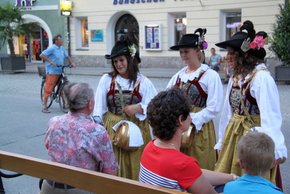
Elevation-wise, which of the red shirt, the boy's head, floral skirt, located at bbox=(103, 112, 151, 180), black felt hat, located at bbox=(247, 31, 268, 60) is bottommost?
floral skirt, located at bbox=(103, 112, 151, 180)

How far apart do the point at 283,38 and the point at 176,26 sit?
7.27m

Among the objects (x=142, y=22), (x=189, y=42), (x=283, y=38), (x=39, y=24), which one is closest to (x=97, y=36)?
(x=142, y=22)

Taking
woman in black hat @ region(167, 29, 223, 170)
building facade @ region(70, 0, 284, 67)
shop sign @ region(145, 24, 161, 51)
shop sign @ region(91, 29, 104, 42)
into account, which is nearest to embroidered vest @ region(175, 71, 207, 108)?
woman in black hat @ region(167, 29, 223, 170)

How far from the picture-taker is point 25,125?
8336 millimetres

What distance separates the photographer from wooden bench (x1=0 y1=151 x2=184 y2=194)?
214 centimetres

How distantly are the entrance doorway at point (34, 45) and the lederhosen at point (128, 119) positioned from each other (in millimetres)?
23084

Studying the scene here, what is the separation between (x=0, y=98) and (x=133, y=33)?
36.6 ft

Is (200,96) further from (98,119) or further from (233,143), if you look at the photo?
(98,119)

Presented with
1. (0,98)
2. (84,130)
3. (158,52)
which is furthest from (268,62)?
(84,130)

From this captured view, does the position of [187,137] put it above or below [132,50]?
below

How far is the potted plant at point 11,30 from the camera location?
20.5m

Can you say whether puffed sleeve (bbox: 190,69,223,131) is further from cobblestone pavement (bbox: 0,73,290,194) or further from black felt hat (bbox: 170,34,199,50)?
cobblestone pavement (bbox: 0,73,290,194)

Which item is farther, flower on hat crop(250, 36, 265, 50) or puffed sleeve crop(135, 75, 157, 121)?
puffed sleeve crop(135, 75, 157, 121)

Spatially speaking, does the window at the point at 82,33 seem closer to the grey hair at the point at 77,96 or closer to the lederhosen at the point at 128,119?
the lederhosen at the point at 128,119
